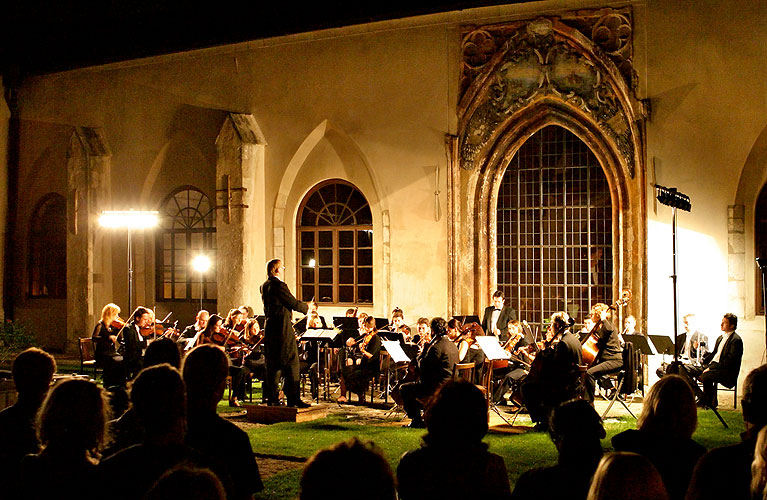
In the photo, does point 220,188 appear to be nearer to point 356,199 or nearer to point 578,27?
point 356,199

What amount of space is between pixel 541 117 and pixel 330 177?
14.3 ft

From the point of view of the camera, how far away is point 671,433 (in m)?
3.98

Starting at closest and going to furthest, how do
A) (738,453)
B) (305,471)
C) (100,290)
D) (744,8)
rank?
(305,471) < (738,453) < (744,8) < (100,290)

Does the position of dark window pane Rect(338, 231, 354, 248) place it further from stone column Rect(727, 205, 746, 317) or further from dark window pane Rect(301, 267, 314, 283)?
stone column Rect(727, 205, 746, 317)

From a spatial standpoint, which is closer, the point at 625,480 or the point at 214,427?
the point at 625,480

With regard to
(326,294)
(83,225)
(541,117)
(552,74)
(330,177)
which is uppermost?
(552,74)

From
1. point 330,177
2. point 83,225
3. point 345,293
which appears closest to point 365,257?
point 345,293

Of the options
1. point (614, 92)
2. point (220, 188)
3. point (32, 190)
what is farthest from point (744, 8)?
point (32, 190)

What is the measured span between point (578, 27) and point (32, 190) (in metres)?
13.5

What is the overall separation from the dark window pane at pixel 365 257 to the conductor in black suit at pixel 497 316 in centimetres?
298

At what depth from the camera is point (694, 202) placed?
14750 mm

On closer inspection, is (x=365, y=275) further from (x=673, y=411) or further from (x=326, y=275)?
(x=673, y=411)

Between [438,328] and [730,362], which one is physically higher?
[438,328]

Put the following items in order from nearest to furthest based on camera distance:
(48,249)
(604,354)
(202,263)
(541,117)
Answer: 1. (604,354)
2. (541,117)
3. (202,263)
4. (48,249)
